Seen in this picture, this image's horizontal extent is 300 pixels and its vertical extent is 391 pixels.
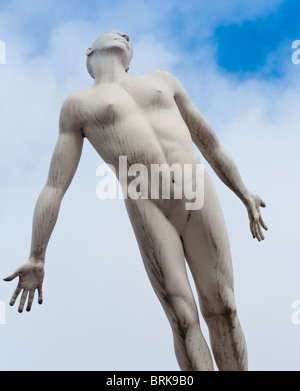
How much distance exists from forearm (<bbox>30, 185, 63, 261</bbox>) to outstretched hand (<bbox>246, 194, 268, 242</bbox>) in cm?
149

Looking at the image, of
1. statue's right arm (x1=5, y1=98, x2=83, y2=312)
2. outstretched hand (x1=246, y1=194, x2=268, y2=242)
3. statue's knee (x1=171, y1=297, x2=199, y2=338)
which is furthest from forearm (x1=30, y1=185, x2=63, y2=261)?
outstretched hand (x1=246, y1=194, x2=268, y2=242)

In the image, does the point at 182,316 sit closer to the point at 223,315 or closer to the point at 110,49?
the point at 223,315

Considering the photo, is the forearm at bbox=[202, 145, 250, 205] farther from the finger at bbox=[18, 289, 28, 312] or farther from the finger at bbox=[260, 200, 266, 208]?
the finger at bbox=[18, 289, 28, 312]

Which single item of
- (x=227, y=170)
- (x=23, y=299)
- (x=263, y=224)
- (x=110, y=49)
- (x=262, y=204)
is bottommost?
(x=23, y=299)

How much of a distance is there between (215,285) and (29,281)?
132cm

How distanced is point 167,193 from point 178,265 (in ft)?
1.63

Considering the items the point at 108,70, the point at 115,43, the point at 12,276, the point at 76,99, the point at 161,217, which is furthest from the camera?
the point at 115,43

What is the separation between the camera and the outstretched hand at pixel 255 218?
5453 millimetres

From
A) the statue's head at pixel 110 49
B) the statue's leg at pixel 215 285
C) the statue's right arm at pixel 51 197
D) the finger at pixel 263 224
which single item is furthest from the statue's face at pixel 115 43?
the finger at pixel 263 224

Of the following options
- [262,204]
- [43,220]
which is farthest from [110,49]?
[262,204]

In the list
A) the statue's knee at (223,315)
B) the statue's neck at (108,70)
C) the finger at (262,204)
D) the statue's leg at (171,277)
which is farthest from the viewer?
the finger at (262,204)

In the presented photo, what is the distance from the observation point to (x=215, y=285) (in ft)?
15.9

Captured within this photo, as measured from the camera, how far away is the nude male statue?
471 cm

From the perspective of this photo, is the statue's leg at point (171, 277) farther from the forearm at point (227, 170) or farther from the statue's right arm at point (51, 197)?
the forearm at point (227, 170)
